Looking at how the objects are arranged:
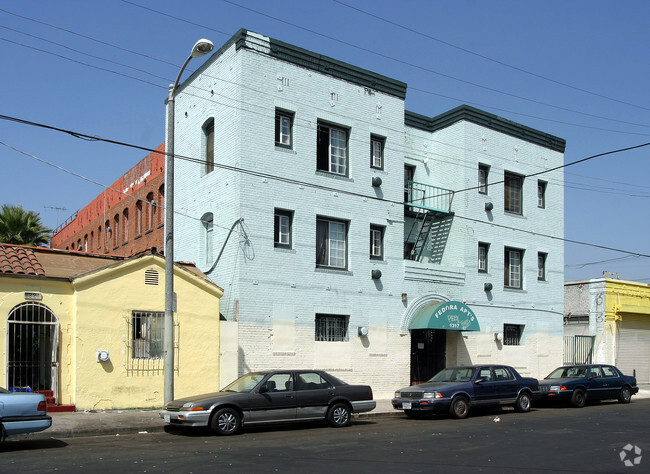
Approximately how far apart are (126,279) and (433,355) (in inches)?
479

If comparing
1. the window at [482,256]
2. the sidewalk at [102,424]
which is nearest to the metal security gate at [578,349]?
the window at [482,256]

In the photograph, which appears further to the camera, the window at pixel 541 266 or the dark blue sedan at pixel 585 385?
the window at pixel 541 266

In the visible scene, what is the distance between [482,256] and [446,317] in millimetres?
4462

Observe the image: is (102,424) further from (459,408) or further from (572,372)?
(572,372)

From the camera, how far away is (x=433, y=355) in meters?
26.0

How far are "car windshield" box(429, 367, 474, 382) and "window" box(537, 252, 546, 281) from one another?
1145 centimetres

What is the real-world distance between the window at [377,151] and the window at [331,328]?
5283 millimetres

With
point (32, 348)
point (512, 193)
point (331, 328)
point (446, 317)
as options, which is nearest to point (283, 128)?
point (331, 328)

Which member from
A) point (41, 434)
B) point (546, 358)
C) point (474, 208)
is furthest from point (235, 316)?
point (546, 358)

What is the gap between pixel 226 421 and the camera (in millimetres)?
14492

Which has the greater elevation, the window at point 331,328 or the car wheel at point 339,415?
the window at point 331,328

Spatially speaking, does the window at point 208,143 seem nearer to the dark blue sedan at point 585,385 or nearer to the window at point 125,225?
the dark blue sedan at point 585,385

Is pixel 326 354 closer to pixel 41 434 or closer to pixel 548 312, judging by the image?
pixel 41 434

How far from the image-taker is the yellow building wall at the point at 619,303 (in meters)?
33.2
